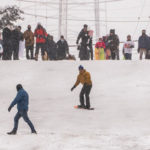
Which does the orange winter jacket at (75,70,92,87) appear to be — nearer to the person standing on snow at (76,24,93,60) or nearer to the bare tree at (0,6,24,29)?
the person standing on snow at (76,24,93,60)

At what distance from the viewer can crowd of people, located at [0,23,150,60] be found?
78.7 feet

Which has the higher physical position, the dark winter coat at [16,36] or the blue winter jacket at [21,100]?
the dark winter coat at [16,36]

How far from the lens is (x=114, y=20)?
5016cm

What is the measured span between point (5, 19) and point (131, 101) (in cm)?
1126

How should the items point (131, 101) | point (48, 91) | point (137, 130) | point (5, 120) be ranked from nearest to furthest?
1. point (137, 130)
2. point (5, 120)
3. point (131, 101)
4. point (48, 91)

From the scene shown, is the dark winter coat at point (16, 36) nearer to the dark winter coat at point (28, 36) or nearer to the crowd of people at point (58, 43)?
the crowd of people at point (58, 43)

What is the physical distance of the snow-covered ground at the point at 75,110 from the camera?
13.5m

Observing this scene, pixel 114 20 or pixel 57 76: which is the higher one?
pixel 114 20

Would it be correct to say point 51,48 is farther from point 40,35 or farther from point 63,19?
point 63,19

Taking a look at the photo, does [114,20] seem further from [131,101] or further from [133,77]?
[131,101]

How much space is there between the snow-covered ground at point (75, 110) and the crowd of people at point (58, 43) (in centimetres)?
65

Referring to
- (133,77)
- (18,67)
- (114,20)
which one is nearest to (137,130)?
(133,77)

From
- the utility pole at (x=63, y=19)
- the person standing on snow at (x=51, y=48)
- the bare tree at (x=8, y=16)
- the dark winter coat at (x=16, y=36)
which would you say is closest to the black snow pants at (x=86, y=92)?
the dark winter coat at (x=16, y=36)

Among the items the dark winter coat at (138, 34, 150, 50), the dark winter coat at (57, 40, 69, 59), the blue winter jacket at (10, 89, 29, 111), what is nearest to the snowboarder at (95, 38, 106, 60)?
the dark winter coat at (57, 40, 69, 59)
